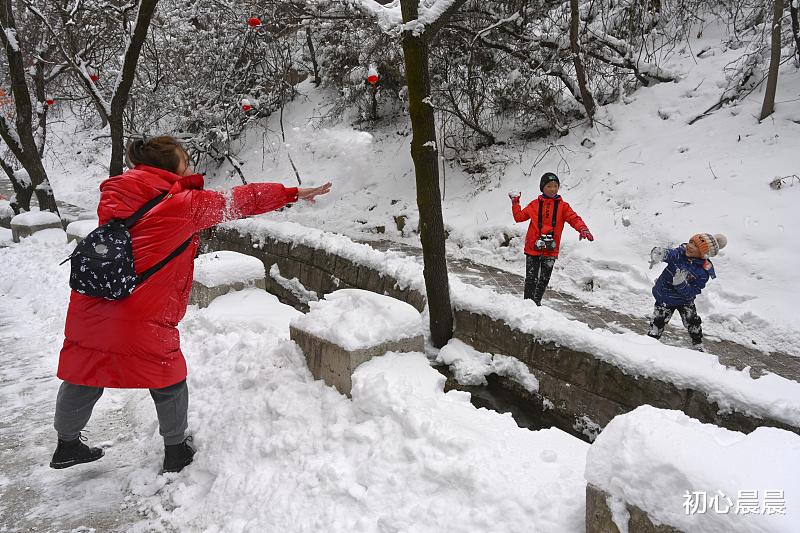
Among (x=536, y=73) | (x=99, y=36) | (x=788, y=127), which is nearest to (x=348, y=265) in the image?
(x=536, y=73)

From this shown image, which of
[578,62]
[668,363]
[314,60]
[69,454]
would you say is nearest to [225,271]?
[69,454]

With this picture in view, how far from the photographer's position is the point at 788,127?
24.3 ft

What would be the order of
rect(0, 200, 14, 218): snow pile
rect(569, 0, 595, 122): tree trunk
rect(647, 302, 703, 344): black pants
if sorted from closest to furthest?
1. rect(647, 302, 703, 344): black pants
2. rect(569, 0, 595, 122): tree trunk
3. rect(0, 200, 14, 218): snow pile

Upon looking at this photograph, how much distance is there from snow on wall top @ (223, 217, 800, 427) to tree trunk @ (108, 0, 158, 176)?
499 centimetres

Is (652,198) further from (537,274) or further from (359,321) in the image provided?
(359,321)

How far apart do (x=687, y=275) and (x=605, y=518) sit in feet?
10.8

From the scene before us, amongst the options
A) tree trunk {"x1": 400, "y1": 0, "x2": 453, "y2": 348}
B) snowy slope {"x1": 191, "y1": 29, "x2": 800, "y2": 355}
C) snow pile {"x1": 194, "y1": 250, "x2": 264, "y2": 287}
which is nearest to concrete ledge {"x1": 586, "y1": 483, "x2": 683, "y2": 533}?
tree trunk {"x1": 400, "y1": 0, "x2": 453, "y2": 348}

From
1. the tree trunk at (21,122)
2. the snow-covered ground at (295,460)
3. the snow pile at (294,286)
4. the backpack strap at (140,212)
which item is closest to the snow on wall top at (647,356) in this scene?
the snow-covered ground at (295,460)

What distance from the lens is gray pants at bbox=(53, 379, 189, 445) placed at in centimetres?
267

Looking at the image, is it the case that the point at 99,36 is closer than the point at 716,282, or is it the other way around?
the point at 716,282

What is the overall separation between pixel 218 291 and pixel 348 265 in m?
2.34

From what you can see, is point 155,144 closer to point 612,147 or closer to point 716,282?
point 716,282

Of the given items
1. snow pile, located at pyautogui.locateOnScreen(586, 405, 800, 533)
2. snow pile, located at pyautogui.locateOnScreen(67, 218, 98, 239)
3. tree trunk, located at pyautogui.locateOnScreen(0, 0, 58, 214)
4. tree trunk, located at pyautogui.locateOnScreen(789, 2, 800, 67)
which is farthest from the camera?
tree trunk, located at pyautogui.locateOnScreen(0, 0, 58, 214)

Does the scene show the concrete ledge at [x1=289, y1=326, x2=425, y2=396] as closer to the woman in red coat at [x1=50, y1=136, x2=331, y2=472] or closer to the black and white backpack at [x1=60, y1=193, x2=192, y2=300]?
the woman in red coat at [x1=50, y1=136, x2=331, y2=472]
